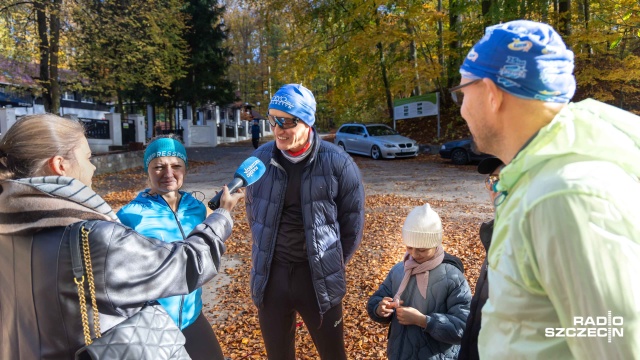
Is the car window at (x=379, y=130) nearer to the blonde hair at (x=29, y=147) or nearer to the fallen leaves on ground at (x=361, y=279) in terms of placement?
the fallen leaves on ground at (x=361, y=279)

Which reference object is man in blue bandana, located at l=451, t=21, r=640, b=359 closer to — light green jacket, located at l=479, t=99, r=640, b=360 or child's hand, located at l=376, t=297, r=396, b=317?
light green jacket, located at l=479, t=99, r=640, b=360

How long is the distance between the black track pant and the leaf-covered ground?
114cm

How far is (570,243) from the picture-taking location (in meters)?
0.95

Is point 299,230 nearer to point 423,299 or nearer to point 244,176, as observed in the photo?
point 244,176

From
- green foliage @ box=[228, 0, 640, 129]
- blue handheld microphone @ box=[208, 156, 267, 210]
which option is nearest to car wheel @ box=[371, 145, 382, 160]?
green foliage @ box=[228, 0, 640, 129]

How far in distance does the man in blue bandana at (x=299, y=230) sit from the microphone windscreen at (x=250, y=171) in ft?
1.01

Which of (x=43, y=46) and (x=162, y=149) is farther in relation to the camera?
(x=43, y=46)

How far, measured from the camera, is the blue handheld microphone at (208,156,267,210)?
92.3 inches

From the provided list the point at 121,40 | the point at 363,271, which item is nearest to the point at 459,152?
the point at 363,271

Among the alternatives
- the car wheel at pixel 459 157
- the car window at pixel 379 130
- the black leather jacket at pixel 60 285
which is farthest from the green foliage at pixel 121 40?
the black leather jacket at pixel 60 285

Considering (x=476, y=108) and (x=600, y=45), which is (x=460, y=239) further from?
(x=600, y=45)

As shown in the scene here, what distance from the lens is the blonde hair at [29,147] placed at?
1.80 meters

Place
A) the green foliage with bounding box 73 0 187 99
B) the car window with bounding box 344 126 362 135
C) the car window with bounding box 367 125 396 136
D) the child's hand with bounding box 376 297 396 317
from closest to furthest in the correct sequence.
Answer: the child's hand with bounding box 376 297 396 317
the green foliage with bounding box 73 0 187 99
the car window with bounding box 367 125 396 136
the car window with bounding box 344 126 362 135

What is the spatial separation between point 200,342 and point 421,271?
132 centimetres
